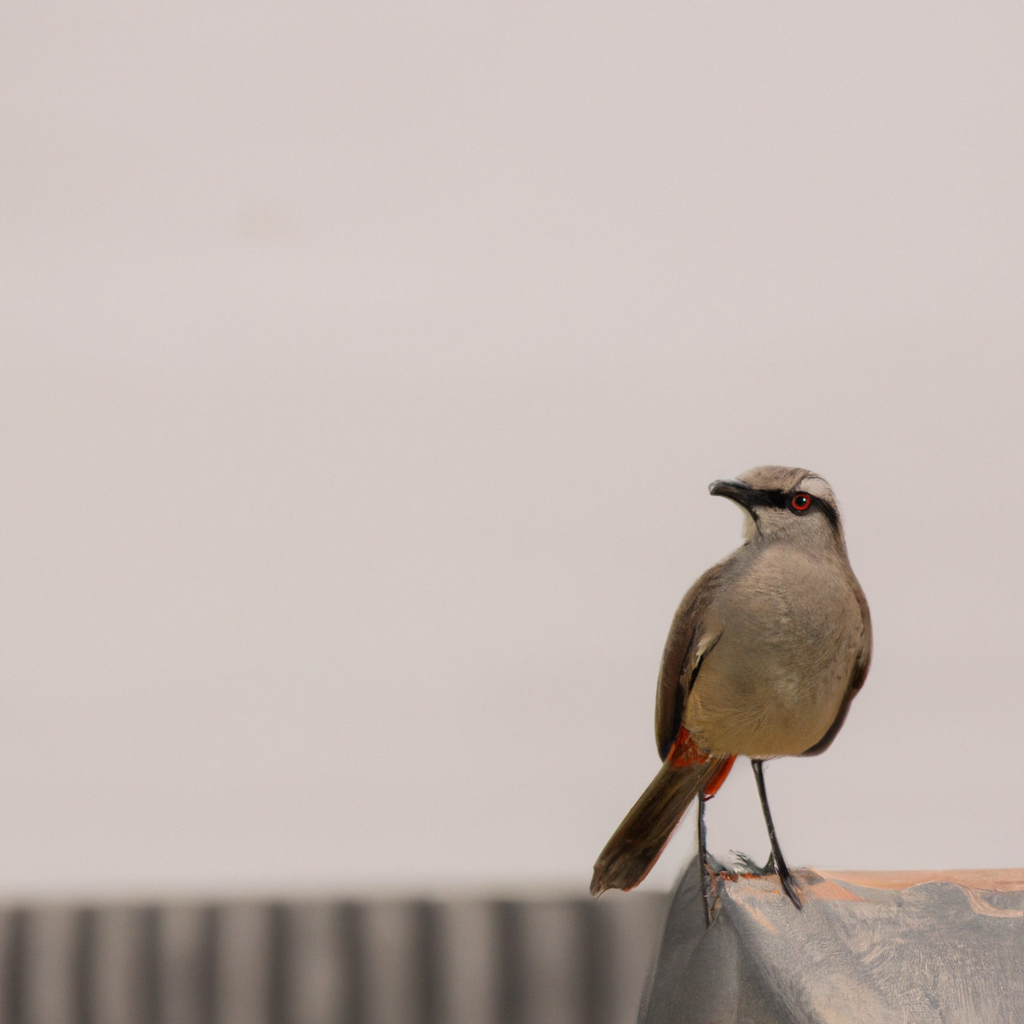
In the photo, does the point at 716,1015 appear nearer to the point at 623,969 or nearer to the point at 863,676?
the point at 863,676

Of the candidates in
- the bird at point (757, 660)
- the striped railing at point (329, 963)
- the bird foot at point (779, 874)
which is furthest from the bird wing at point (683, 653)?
the striped railing at point (329, 963)

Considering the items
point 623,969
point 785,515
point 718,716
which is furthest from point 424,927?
point 785,515

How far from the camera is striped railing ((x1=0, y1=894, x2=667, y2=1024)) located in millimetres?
1552

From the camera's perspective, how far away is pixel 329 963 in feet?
5.09

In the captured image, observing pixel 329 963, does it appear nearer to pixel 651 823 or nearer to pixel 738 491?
pixel 651 823

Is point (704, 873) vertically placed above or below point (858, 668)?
below

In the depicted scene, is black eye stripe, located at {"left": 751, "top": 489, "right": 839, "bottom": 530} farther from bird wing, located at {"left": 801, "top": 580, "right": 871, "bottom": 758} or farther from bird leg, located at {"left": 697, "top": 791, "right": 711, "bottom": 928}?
bird leg, located at {"left": 697, "top": 791, "right": 711, "bottom": 928}

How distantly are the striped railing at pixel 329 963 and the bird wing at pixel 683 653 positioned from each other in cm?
78

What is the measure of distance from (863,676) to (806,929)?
0.24m

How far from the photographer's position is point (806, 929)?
2.74 feet

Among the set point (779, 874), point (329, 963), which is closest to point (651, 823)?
point (779, 874)

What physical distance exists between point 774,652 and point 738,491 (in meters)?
0.15

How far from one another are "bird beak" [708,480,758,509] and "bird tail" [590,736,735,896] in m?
0.23

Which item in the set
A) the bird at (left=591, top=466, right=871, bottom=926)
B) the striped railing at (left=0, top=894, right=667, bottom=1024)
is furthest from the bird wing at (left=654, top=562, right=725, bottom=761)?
the striped railing at (left=0, top=894, right=667, bottom=1024)
